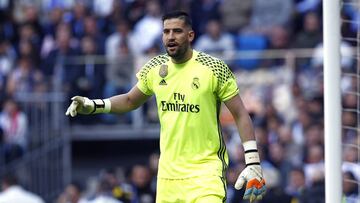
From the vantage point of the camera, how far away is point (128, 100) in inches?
411

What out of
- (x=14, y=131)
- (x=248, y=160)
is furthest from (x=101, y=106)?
(x=14, y=131)

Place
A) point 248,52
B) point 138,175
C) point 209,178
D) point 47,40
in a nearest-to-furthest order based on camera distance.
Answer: point 209,178 < point 138,175 < point 248,52 < point 47,40

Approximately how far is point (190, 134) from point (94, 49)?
1060 centimetres

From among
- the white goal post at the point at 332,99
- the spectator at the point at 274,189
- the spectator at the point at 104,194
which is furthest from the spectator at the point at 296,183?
the white goal post at the point at 332,99

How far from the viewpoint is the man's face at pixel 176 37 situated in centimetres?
991

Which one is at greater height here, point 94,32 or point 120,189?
point 94,32

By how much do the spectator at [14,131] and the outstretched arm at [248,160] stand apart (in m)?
10.3

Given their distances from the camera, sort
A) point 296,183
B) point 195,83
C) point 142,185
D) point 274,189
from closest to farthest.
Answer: point 195,83, point 274,189, point 296,183, point 142,185

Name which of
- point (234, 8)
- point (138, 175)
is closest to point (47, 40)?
point (234, 8)

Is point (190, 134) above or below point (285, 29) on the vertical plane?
below

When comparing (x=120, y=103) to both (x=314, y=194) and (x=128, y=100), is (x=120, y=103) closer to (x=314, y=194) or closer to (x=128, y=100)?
(x=128, y=100)

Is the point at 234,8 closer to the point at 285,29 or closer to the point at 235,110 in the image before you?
the point at 285,29

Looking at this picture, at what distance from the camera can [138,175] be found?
16703mm

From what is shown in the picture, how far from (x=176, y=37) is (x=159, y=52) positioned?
32.1ft
